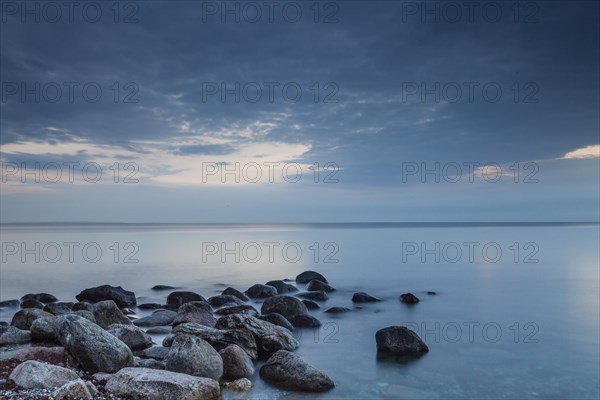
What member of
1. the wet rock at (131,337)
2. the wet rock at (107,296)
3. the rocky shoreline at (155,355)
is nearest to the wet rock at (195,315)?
the rocky shoreline at (155,355)

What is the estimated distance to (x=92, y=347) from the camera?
398 inches

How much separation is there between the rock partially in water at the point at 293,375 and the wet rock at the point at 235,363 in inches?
15.2

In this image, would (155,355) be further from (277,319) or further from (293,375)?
(277,319)

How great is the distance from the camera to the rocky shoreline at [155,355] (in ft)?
27.6

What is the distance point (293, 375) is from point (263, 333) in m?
2.63

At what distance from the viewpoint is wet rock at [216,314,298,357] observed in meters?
12.5

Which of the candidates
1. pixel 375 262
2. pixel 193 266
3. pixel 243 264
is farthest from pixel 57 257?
pixel 375 262

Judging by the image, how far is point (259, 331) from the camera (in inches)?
500

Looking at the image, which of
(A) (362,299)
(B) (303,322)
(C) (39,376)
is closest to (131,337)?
(C) (39,376)

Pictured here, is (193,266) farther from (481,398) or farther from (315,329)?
(481,398)

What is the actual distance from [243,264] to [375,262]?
12168 millimetres

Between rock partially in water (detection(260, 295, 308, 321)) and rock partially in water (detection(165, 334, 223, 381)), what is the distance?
637 cm

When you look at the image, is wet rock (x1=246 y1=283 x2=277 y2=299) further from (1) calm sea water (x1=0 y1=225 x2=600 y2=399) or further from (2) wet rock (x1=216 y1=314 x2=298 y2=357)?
(2) wet rock (x1=216 y1=314 x2=298 y2=357)

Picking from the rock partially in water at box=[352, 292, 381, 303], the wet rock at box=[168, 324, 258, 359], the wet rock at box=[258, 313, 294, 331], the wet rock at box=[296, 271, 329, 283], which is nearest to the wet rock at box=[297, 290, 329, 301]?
the rock partially in water at box=[352, 292, 381, 303]
